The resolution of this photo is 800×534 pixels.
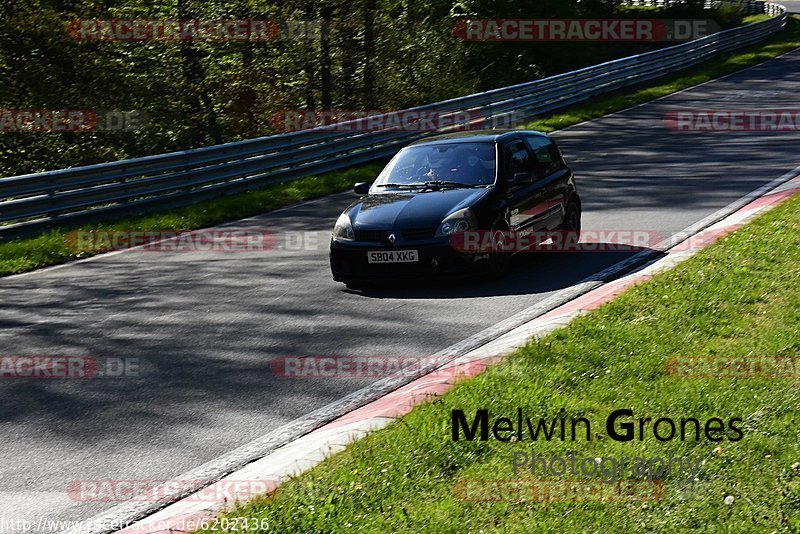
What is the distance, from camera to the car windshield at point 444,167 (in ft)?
37.0

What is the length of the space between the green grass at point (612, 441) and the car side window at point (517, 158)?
319cm

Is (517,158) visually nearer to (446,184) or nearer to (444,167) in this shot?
(444,167)

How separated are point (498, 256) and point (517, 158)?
5.07 ft

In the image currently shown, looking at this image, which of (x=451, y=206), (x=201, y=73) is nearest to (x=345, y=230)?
(x=451, y=206)

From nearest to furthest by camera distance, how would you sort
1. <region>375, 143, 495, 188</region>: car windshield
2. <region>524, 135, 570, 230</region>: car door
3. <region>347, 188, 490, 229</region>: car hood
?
<region>347, 188, 490, 229</region>: car hood → <region>375, 143, 495, 188</region>: car windshield → <region>524, 135, 570, 230</region>: car door

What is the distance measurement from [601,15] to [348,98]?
21348mm

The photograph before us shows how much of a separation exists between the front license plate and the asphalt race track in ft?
1.15

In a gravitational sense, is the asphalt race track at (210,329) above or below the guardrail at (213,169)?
below

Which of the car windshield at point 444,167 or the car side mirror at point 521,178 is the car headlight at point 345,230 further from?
the car side mirror at point 521,178

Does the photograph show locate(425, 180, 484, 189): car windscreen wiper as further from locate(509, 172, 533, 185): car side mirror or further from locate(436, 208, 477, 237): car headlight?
locate(436, 208, 477, 237): car headlight

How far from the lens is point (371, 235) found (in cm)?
1054

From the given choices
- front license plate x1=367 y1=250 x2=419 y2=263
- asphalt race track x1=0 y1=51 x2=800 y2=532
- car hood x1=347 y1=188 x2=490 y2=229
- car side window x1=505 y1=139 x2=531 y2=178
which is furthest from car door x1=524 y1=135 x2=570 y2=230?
front license plate x1=367 y1=250 x2=419 y2=263

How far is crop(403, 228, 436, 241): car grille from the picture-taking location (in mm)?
10344

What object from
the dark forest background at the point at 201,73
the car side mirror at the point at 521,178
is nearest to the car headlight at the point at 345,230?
the car side mirror at the point at 521,178
